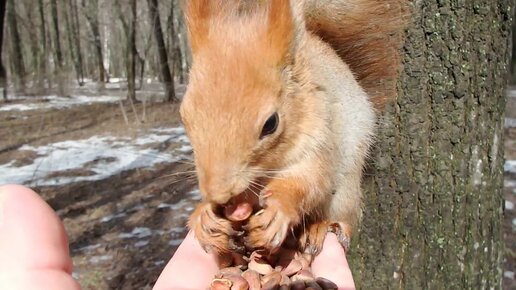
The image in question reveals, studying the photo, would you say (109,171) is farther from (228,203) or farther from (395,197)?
(228,203)

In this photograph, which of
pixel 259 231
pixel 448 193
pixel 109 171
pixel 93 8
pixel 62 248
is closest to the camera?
pixel 62 248

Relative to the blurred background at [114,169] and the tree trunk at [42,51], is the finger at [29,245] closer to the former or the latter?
the blurred background at [114,169]

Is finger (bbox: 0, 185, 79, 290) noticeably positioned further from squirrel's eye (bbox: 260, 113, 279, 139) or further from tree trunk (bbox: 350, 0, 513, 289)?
tree trunk (bbox: 350, 0, 513, 289)

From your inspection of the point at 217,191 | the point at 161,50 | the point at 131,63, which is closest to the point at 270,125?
the point at 217,191

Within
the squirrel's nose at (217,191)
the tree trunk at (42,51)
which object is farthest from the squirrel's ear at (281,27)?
the tree trunk at (42,51)

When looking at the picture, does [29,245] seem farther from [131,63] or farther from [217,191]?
[131,63]

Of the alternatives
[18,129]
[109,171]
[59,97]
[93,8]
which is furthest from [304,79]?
[93,8]

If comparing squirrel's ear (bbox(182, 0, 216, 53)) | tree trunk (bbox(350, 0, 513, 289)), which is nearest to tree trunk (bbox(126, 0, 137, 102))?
tree trunk (bbox(350, 0, 513, 289))
